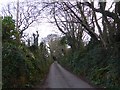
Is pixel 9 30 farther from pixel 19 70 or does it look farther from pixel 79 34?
pixel 79 34

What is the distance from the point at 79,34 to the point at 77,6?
1617 cm

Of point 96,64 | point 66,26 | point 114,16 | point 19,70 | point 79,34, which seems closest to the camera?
point 19,70

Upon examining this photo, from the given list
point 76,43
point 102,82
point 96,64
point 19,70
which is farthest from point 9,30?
point 76,43

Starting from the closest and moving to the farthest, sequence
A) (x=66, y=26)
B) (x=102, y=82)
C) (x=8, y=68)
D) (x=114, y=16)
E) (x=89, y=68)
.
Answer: (x=8, y=68) → (x=102, y=82) → (x=114, y=16) → (x=89, y=68) → (x=66, y=26)

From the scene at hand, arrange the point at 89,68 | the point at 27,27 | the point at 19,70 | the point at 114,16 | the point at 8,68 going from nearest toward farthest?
the point at 8,68 → the point at 19,70 → the point at 114,16 → the point at 89,68 → the point at 27,27

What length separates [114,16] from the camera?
22.2m

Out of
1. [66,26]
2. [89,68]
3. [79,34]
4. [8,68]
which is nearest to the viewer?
[8,68]

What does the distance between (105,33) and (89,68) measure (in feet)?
12.9

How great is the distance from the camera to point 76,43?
48.3 m

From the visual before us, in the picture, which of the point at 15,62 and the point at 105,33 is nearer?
the point at 15,62

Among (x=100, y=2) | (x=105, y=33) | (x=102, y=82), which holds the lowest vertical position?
(x=102, y=82)

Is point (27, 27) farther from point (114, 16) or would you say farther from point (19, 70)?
point (19, 70)

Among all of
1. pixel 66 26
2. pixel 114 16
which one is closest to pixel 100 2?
pixel 114 16

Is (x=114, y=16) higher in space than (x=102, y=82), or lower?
higher
